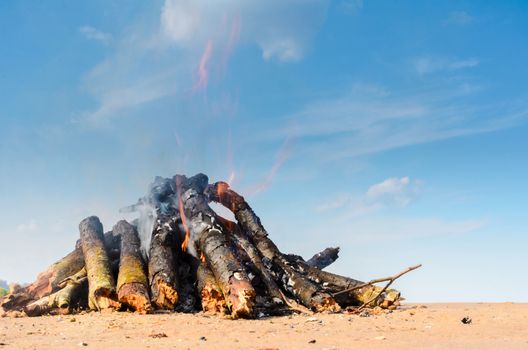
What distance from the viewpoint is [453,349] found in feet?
23.1

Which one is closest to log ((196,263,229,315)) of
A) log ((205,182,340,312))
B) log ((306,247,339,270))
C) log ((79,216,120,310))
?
log ((79,216,120,310))

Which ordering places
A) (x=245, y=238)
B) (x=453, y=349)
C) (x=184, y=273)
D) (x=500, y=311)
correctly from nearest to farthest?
(x=453, y=349) → (x=500, y=311) → (x=184, y=273) → (x=245, y=238)

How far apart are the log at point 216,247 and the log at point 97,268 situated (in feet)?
7.58

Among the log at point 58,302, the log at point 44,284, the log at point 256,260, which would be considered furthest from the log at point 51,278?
the log at point 256,260

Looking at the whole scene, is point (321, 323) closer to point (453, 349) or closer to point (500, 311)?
point (453, 349)

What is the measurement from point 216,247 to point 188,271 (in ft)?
5.86

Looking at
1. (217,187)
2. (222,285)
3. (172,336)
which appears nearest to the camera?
(172,336)

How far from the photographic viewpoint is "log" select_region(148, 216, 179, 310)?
10992 mm

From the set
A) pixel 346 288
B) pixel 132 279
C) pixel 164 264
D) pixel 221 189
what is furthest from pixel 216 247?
pixel 221 189

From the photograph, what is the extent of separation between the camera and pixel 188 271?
1301 centimetres

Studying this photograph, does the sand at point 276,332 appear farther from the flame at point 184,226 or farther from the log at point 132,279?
the flame at point 184,226

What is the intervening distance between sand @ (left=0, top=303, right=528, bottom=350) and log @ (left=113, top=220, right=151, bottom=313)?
37cm

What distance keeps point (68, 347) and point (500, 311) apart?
31.0 feet

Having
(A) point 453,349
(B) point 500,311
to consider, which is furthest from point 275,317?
(B) point 500,311
